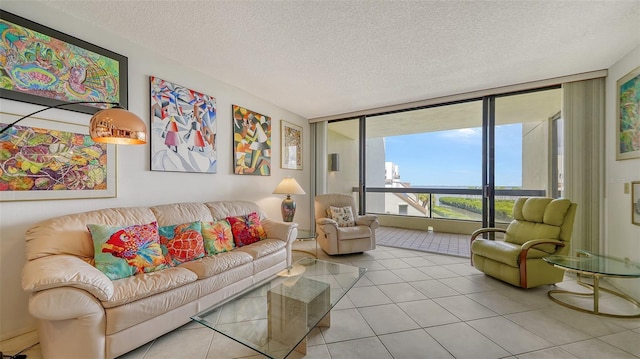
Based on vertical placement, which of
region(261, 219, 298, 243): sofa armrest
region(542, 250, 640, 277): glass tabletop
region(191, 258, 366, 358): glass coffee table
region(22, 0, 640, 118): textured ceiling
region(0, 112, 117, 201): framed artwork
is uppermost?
region(22, 0, 640, 118): textured ceiling

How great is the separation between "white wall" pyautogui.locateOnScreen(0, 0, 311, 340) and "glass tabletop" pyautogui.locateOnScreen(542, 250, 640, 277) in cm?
370

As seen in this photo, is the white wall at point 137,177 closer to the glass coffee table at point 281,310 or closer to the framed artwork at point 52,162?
the framed artwork at point 52,162

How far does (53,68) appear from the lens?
6.33 feet

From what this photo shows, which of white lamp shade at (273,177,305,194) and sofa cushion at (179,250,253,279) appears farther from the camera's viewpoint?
white lamp shade at (273,177,305,194)

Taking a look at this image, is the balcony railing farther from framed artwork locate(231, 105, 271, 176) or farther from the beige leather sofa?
the beige leather sofa

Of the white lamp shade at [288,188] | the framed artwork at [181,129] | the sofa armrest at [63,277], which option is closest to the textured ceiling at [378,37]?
the framed artwork at [181,129]

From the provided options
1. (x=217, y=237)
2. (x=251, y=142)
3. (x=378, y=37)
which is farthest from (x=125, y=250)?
(x=378, y=37)

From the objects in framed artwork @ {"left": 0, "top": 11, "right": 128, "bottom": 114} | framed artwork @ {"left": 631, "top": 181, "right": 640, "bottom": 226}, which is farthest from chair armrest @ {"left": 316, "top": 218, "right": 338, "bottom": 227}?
framed artwork @ {"left": 631, "top": 181, "right": 640, "bottom": 226}

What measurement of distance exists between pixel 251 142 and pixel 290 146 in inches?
40.2

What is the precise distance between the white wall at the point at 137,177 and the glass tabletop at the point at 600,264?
3704 millimetres

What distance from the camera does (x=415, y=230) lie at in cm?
580

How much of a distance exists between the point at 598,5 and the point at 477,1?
0.96 metres

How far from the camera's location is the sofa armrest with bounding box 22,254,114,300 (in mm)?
1309

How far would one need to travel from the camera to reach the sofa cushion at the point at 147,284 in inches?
60.7
